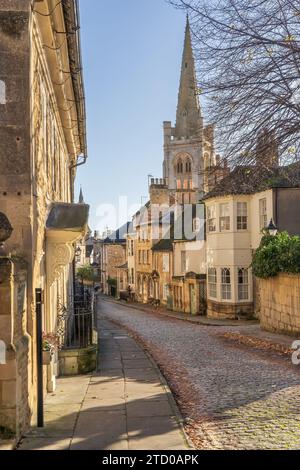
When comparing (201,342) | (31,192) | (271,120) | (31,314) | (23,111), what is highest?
(271,120)

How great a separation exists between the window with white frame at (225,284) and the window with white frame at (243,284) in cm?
60

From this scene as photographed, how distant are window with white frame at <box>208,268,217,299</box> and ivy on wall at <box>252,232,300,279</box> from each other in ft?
30.3

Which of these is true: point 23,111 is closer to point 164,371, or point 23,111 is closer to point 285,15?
point 285,15

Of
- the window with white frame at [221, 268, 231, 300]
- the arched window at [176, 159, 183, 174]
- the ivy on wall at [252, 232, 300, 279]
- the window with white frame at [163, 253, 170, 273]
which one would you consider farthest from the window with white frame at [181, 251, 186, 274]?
the arched window at [176, 159, 183, 174]

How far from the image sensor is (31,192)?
272 inches

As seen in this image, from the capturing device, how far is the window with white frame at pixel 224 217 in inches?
1081

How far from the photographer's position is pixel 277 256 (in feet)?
59.1

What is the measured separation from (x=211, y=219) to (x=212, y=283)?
3732 millimetres

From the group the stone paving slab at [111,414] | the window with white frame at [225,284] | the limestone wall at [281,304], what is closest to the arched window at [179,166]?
the window with white frame at [225,284]

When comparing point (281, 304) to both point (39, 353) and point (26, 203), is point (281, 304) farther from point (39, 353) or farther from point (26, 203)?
A: point (26, 203)

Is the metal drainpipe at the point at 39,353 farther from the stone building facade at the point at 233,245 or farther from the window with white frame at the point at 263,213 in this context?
the window with white frame at the point at 263,213

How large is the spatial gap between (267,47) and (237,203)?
17.0m

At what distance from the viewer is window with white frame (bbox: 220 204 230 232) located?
27453mm

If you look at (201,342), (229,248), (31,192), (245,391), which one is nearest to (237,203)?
(229,248)
